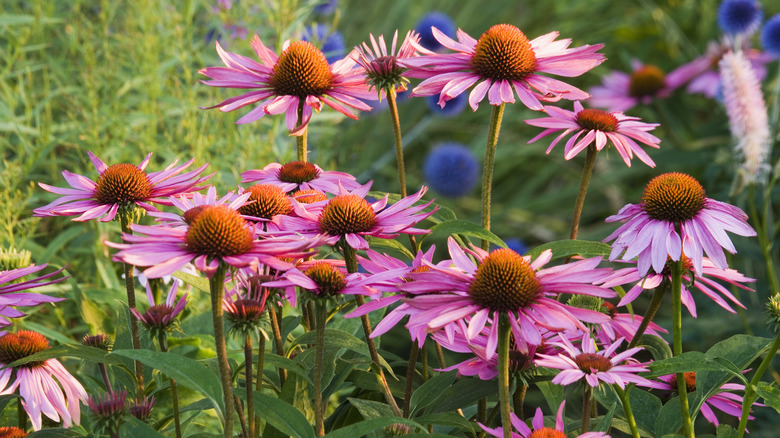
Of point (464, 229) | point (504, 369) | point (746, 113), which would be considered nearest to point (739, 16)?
point (746, 113)

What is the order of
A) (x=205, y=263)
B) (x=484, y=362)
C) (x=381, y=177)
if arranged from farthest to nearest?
(x=381, y=177) < (x=484, y=362) < (x=205, y=263)

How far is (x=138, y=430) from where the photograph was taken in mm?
600

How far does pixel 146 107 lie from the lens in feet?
5.67

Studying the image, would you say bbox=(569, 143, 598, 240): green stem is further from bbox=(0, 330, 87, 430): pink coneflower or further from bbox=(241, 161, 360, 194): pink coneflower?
bbox=(0, 330, 87, 430): pink coneflower

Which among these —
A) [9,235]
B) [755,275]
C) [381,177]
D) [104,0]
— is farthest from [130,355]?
[381,177]

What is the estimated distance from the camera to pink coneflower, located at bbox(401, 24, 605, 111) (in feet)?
2.54

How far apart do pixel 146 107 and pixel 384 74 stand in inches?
40.6

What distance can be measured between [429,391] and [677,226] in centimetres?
27

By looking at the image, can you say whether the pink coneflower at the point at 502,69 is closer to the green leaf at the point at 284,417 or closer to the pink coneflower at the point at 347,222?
the pink coneflower at the point at 347,222

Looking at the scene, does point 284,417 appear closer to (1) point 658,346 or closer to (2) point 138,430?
(2) point 138,430

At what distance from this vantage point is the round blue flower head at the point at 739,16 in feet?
7.72

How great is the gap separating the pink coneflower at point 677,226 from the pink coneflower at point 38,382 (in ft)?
1.67

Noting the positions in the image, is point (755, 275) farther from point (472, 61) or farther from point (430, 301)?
point (430, 301)

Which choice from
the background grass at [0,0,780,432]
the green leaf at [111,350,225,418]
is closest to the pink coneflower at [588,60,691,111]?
the background grass at [0,0,780,432]
